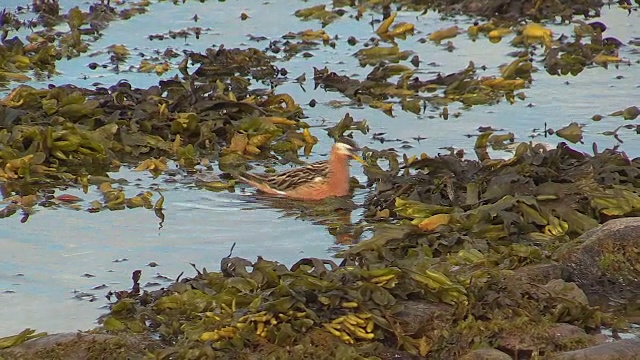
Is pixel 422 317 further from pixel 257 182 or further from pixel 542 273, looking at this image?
pixel 257 182

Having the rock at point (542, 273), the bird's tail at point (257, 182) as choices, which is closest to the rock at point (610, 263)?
the rock at point (542, 273)

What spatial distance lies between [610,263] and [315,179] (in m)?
2.96

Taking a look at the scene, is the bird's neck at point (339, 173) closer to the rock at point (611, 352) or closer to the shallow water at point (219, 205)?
the shallow water at point (219, 205)

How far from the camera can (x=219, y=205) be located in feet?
32.8

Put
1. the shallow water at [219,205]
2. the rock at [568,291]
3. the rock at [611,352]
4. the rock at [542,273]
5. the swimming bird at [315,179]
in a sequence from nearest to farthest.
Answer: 1. the rock at [611,352]
2. the rock at [568,291]
3. the rock at [542,273]
4. the shallow water at [219,205]
5. the swimming bird at [315,179]

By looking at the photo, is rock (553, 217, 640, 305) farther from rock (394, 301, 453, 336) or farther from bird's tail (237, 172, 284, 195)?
bird's tail (237, 172, 284, 195)

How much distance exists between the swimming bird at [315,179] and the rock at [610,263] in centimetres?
260

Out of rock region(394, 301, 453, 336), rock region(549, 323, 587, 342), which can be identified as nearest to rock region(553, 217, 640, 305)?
rock region(549, 323, 587, 342)

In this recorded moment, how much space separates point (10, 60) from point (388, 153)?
510 cm

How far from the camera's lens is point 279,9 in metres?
18.4

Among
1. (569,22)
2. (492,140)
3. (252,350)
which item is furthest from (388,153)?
(569,22)

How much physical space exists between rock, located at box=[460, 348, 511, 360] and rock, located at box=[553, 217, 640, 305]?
4.49ft

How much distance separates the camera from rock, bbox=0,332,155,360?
6555 millimetres

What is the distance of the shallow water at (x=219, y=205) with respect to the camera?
26.5 ft
